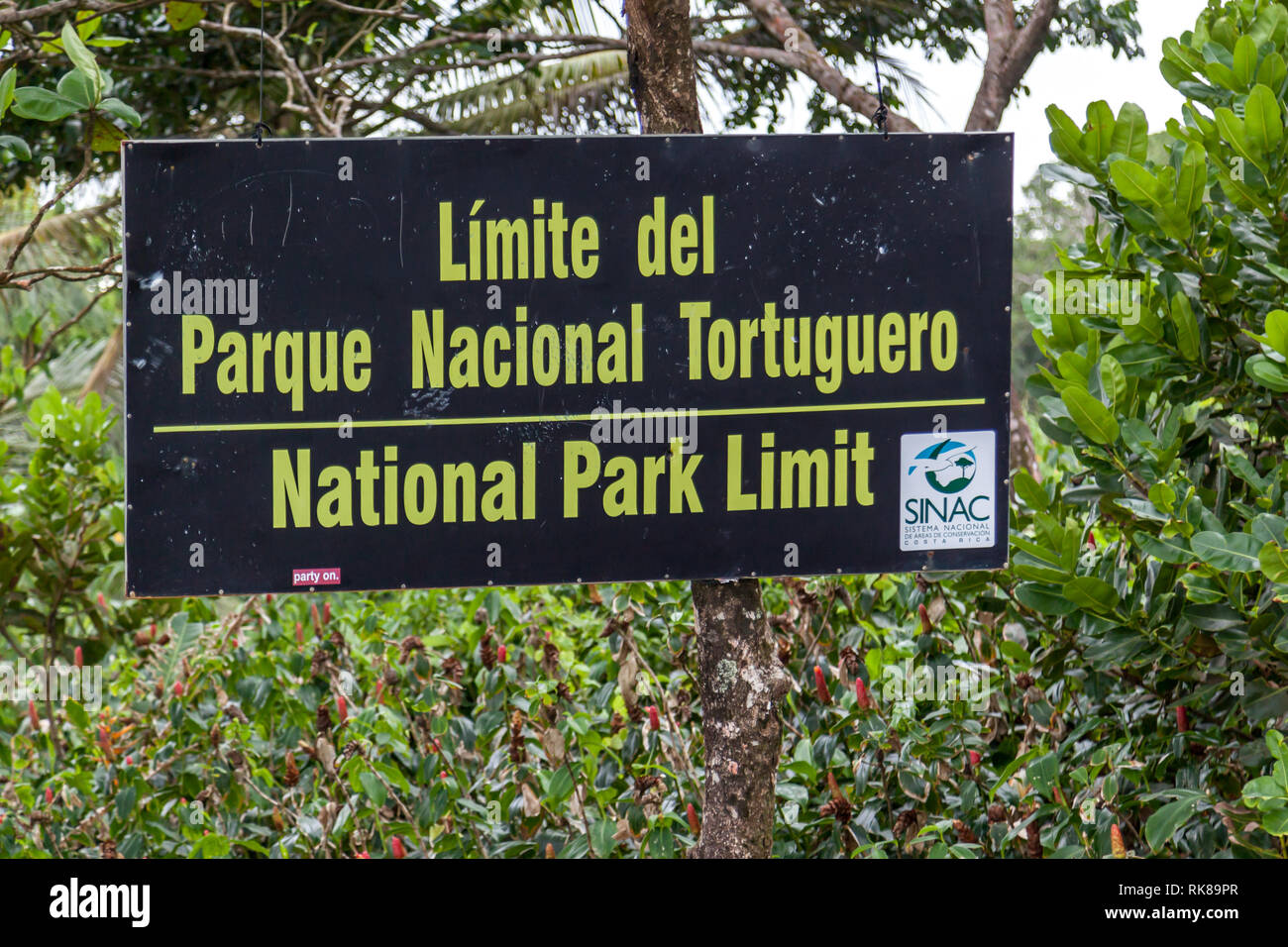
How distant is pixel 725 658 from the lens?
231cm

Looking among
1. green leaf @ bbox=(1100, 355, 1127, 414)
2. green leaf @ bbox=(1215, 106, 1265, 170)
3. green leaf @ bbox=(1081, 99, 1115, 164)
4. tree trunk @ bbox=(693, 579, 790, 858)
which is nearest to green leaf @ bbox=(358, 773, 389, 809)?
tree trunk @ bbox=(693, 579, 790, 858)

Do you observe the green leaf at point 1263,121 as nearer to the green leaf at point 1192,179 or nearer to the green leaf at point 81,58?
the green leaf at point 1192,179

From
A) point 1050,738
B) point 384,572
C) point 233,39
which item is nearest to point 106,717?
point 384,572

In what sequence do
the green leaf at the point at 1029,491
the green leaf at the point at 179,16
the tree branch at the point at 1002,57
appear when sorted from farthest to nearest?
1. the tree branch at the point at 1002,57
2. the green leaf at the point at 179,16
3. the green leaf at the point at 1029,491

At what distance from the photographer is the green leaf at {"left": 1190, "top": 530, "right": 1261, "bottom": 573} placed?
1973 mm

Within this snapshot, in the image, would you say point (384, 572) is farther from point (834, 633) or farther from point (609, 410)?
point (834, 633)

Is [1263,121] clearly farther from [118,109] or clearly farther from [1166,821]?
[118,109]

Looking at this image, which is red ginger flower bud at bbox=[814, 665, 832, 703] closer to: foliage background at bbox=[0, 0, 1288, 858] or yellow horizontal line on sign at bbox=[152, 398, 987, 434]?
foliage background at bbox=[0, 0, 1288, 858]

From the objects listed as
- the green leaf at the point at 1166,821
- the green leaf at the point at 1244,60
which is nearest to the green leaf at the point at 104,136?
the green leaf at the point at 1244,60

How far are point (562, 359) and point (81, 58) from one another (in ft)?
3.75

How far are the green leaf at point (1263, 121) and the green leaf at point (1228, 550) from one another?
764 millimetres

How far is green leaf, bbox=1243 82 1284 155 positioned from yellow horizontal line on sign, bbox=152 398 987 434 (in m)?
0.71

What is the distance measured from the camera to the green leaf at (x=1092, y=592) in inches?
86.0

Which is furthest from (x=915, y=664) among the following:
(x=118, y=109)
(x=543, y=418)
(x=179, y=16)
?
(x=179, y=16)
